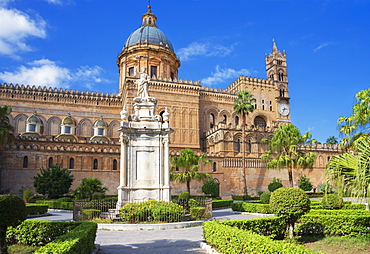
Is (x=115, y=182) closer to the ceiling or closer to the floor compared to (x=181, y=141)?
closer to the floor

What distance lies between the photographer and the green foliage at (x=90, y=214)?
49.6ft

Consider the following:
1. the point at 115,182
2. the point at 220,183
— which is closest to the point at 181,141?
the point at 220,183

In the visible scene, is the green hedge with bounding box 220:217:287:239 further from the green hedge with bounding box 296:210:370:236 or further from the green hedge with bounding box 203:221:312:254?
the green hedge with bounding box 203:221:312:254

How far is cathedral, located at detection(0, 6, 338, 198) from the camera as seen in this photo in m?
37.4

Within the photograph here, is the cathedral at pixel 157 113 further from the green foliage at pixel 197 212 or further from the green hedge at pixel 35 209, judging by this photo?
the green foliage at pixel 197 212

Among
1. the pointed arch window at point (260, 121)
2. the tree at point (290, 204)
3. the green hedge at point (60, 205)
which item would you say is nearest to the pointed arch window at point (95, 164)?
the green hedge at point (60, 205)

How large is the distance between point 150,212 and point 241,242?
7602mm

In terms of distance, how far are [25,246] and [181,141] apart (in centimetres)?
3650

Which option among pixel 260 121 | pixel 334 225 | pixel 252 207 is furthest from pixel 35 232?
pixel 260 121

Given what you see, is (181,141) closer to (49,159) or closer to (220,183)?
(220,183)

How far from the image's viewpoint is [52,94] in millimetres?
47344

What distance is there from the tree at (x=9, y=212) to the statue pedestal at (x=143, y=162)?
7.84m

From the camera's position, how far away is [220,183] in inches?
1610

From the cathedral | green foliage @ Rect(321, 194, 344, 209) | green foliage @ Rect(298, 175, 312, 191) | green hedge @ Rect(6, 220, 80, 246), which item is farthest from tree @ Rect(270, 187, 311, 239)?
green foliage @ Rect(298, 175, 312, 191)
